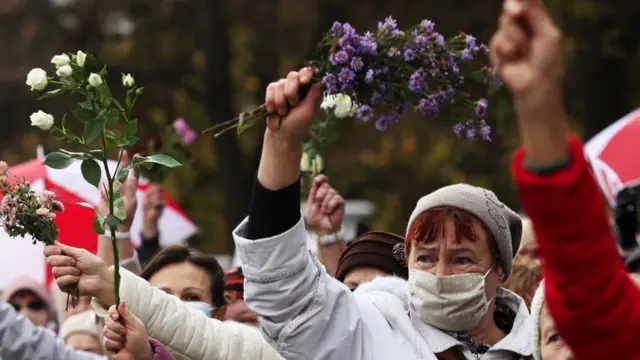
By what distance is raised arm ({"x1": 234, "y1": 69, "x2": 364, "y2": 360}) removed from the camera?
395cm

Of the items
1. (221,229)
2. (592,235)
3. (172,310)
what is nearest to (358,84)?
(172,310)

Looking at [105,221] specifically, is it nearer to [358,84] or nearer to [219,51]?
[358,84]

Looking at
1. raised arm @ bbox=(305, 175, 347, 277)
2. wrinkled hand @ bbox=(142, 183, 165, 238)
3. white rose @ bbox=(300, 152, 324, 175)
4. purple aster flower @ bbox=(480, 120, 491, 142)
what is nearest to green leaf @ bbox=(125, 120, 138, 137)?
purple aster flower @ bbox=(480, 120, 491, 142)

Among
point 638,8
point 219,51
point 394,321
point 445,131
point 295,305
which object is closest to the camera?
point 295,305

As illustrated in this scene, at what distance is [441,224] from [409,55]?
22.6 inches

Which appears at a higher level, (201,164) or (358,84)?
(358,84)

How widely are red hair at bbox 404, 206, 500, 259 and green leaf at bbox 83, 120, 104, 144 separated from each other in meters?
0.95

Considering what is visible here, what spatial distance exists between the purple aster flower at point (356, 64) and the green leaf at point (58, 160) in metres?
0.82

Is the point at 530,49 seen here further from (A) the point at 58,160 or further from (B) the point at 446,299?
(A) the point at 58,160

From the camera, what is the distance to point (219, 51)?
17.9 metres

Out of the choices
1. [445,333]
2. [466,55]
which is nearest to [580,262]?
[466,55]

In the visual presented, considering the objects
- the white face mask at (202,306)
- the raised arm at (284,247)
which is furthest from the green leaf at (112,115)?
the white face mask at (202,306)

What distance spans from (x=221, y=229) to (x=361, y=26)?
7.21m

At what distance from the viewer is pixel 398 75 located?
416cm
